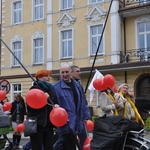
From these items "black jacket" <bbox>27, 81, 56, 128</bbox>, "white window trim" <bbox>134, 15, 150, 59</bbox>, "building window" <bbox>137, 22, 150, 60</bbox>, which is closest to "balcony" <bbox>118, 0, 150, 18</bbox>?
"white window trim" <bbox>134, 15, 150, 59</bbox>

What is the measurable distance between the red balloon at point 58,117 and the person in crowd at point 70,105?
0.17 m

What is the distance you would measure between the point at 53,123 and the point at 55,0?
66.8 ft

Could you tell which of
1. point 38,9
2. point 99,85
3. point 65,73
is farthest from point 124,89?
point 38,9

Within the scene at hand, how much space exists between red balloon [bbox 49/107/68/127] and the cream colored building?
13.4 metres

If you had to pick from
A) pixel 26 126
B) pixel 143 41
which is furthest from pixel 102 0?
pixel 26 126

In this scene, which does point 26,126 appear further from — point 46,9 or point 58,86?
point 46,9

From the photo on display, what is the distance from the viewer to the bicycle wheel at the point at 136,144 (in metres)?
5.22

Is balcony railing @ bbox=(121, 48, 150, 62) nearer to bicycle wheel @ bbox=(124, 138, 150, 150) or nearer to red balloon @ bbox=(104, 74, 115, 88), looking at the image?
red balloon @ bbox=(104, 74, 115, 88)

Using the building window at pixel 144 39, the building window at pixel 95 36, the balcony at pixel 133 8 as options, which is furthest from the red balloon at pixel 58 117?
the building window at pixel 95 36

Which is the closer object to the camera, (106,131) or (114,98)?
(106,131)

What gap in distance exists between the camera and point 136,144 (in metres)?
5.43

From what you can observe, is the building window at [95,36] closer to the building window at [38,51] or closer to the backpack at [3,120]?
the building window at [38,51]

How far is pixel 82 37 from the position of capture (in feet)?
77.5

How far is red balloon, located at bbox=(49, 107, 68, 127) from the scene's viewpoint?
577 centimetres
